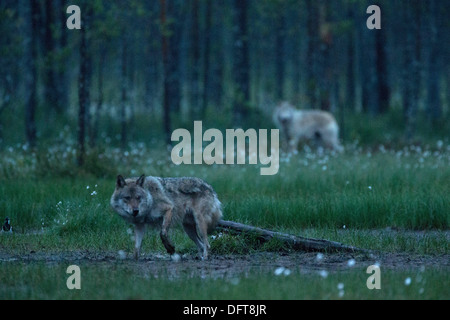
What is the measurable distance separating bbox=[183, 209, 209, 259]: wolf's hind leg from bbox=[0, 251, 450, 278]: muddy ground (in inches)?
6.6

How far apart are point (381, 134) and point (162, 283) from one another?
64.0 feet

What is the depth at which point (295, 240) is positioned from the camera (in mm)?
9680

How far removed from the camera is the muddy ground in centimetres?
827

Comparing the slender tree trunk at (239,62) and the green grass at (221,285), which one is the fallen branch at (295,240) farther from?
the slender tree trunk at (239,62)

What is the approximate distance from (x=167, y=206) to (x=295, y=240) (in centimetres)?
200

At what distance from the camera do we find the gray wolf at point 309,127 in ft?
73.3

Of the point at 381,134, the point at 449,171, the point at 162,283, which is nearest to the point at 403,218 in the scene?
the point at 449,171

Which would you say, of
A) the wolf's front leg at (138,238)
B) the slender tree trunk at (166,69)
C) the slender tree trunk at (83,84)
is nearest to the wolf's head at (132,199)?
the wolf's front leg at (138,238)

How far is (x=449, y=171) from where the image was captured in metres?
14.9

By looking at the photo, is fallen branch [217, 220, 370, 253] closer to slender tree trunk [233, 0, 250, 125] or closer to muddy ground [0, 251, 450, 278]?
muddy ground [0, 251, 450, 278]

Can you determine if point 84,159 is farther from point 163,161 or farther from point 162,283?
point 162,283

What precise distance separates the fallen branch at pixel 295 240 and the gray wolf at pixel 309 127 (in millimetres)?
12081

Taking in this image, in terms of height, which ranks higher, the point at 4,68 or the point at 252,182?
the point at 4,68

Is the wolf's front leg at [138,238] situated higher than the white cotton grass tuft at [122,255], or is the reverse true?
the wolf's front leg at [138,238]
